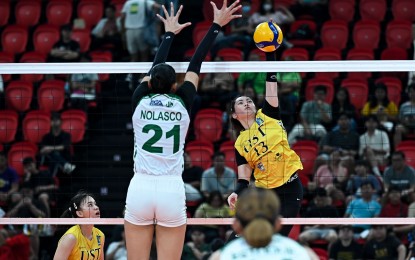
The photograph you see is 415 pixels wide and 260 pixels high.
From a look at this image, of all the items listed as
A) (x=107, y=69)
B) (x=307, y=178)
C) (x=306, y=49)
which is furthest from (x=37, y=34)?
(x=107, y=69)

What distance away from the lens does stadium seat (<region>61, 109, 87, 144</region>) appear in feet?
54.1

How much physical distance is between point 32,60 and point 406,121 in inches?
286

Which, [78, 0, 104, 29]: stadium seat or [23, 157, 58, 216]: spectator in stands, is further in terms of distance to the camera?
[78, 0, 104, 29]: stadium seat

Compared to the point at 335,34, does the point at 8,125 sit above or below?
below

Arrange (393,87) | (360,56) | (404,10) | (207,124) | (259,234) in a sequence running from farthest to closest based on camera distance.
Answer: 1. (404,10)
2. (360,56)
3. (393,87)
4. (207,124)
5. (259,234)

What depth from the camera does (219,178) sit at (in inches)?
593

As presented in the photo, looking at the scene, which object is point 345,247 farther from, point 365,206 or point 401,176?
point 401,176

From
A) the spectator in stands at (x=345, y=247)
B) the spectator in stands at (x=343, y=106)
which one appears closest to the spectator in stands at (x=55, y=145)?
the spectator in stands at (x=343, y=106)

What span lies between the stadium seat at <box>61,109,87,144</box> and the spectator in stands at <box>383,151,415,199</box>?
5319 millimetres

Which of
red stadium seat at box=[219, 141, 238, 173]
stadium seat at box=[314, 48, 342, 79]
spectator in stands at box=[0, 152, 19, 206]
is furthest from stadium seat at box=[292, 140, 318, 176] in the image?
spectator in stands at box=[0, 152, 19, 206]

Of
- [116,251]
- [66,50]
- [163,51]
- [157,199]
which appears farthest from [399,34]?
[157,199]

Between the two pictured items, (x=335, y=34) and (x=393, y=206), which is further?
(x=335, y=34)

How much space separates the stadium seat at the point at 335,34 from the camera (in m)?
18.6

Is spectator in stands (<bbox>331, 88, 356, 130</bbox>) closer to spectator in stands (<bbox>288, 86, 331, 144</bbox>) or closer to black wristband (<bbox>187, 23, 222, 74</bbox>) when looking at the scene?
spectator in stands (<bbox>288, 86, 331, 144</bbox>)
